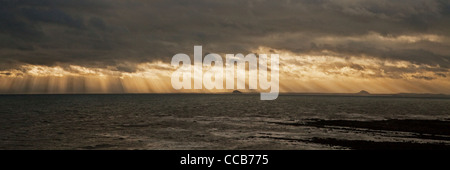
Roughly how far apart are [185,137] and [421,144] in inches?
1038

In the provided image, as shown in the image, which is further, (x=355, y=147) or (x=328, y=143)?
(x=328, y=143)

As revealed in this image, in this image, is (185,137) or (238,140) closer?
(238,140)
